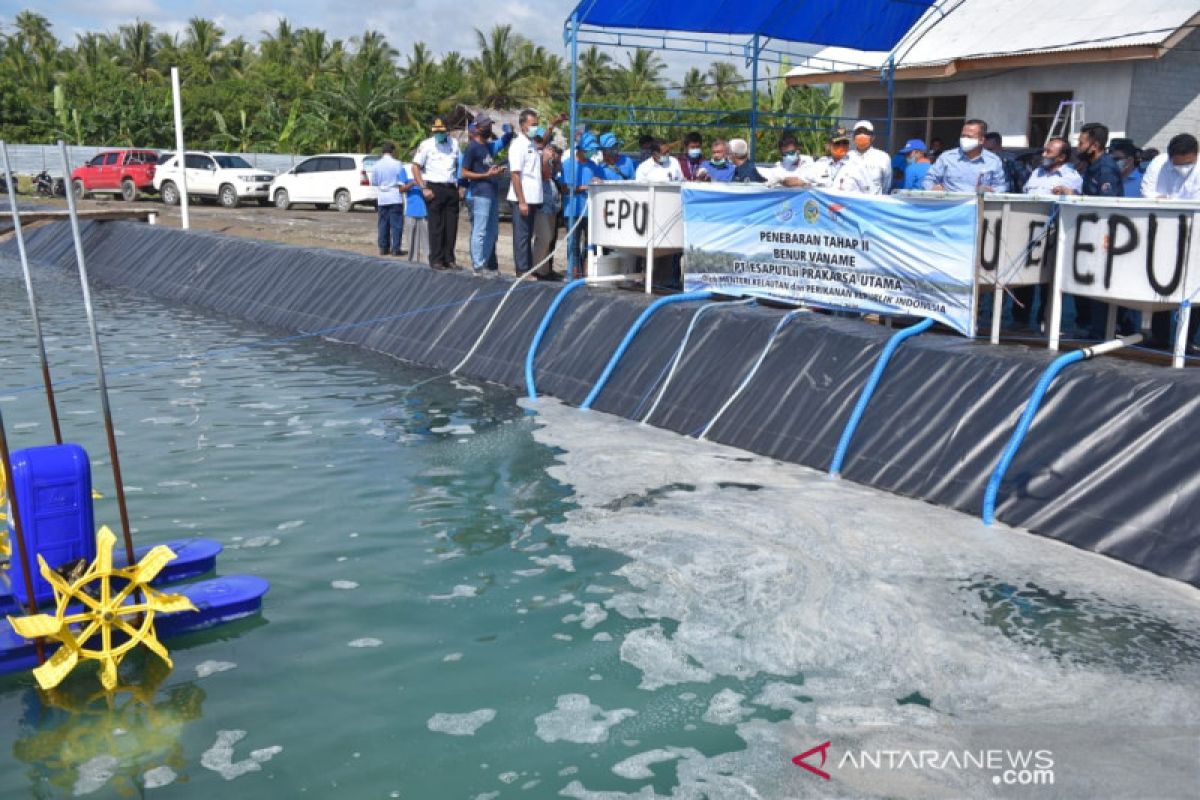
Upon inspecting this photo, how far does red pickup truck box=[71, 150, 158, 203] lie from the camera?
36.8 m

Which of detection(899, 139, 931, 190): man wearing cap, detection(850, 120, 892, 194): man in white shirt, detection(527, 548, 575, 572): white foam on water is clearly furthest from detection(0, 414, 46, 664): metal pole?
detection(899, 139, 931, 190): man wearing cap

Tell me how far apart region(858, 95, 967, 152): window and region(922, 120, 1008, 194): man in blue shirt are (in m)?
11.2

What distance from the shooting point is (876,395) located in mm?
9570

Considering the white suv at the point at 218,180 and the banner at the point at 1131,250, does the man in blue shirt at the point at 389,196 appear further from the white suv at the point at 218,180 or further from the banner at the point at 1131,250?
the white suv at the point at 218,180

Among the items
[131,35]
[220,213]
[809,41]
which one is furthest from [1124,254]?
[131,35]

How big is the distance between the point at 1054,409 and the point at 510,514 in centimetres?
399

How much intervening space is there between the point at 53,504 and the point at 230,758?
189 centimetres

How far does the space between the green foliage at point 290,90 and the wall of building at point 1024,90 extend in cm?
1288

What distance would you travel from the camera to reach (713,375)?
11070mm

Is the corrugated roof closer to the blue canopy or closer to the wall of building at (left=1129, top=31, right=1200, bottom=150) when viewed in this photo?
the blue canopy

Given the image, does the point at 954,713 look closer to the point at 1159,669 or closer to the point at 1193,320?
the point at 1159,669

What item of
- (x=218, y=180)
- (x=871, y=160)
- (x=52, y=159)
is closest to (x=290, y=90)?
(x=52, y=159)

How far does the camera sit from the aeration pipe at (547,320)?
12.7 m

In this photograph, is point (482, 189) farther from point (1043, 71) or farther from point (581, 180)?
point (1043, 71)
